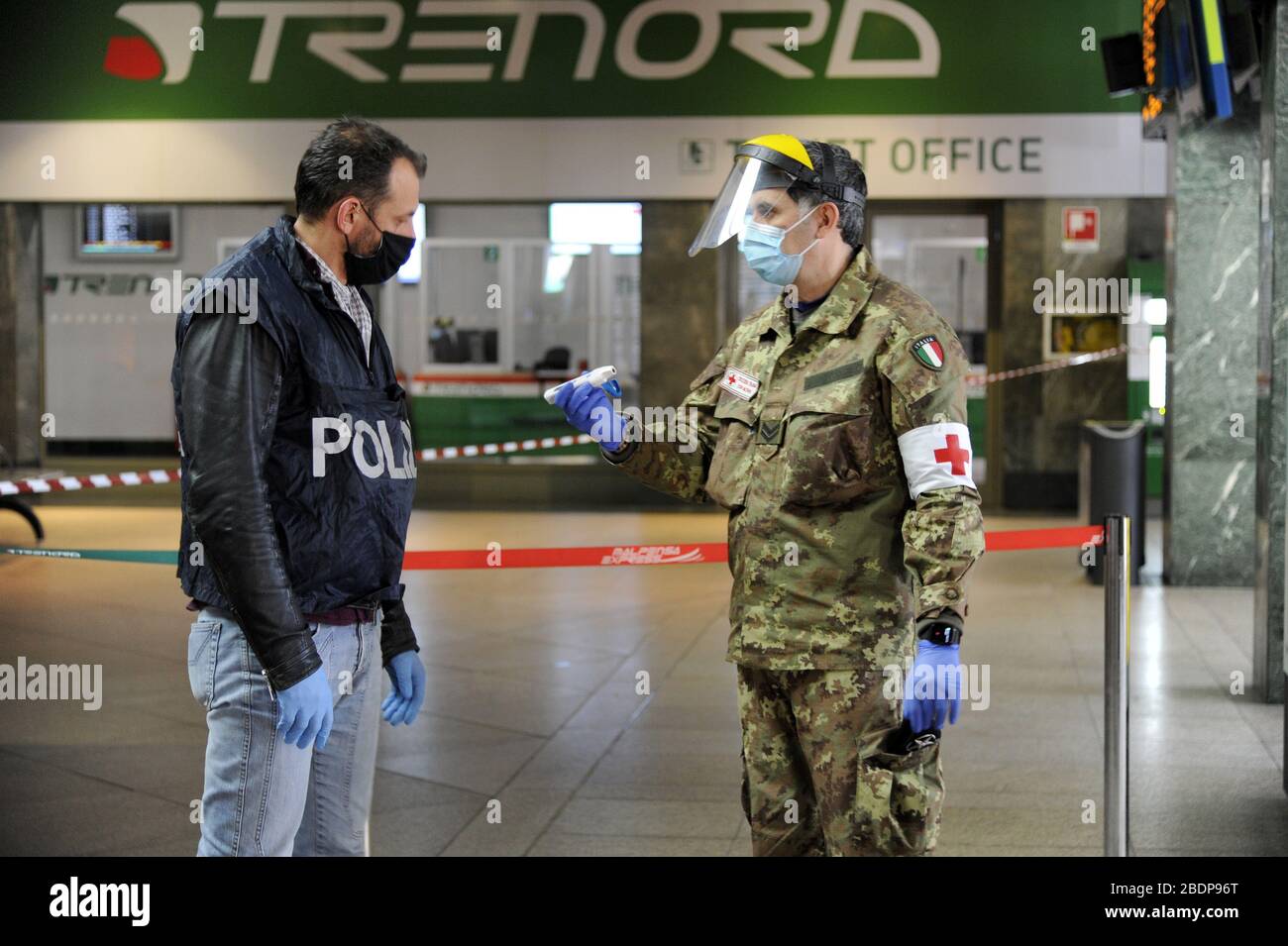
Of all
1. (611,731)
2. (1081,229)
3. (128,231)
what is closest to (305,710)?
(611,731)

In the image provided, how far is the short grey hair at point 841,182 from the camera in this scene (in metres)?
3.02

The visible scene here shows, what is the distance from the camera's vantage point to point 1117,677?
402 cm

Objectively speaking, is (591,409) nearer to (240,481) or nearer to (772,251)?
(772,251)

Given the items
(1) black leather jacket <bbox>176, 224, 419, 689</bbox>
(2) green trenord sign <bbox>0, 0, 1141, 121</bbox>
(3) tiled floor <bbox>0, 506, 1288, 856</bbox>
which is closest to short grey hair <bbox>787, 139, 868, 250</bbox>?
(1) black leather jacket <bbox>176, 224, 419, 689</bbox>

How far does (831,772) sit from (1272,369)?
4.39 metres

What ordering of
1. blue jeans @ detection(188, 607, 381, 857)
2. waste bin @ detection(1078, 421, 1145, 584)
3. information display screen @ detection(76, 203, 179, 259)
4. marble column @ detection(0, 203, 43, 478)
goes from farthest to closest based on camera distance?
information display screen @ detection(76, 203, 179, 259) → marble column @ detection(0, 203, 43, 478) → waste bin @ detection(1078, 421, 1145, 584) → blue jeans @ detection(188, 607, 381, 857)

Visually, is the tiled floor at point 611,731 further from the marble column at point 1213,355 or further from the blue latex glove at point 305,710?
the blue latex glove at point 305,710

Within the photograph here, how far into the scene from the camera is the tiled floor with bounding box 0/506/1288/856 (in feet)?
15.3

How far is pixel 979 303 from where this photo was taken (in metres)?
14.1

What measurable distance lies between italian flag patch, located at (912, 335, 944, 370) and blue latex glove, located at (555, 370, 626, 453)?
65cm

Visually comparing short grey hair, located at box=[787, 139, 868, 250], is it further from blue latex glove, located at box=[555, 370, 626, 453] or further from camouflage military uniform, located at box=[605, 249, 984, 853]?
blue latex glove, located at box=[555, 370, 626, 453]
